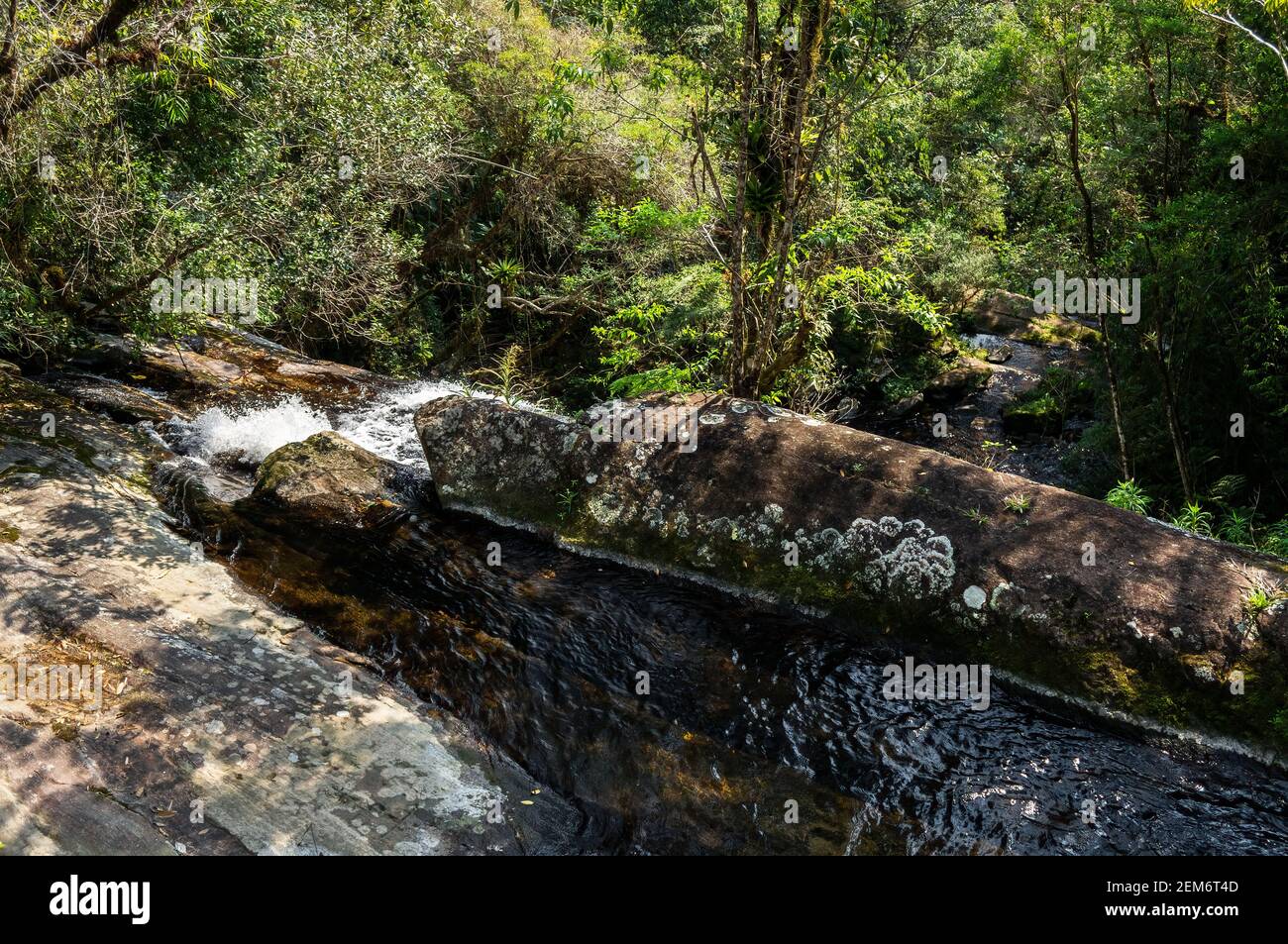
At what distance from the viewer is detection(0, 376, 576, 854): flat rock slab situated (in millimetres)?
3842

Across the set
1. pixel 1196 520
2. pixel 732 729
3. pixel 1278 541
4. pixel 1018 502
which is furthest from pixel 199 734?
pixel 1278 541

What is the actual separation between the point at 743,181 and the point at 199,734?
265 inches

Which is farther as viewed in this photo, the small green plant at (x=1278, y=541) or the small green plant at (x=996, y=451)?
the small green plant at (x=996, y=451)

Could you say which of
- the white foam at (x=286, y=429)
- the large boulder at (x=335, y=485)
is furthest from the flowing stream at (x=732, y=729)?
the white foam at (x=286, y=429)

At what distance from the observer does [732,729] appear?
5164mm
